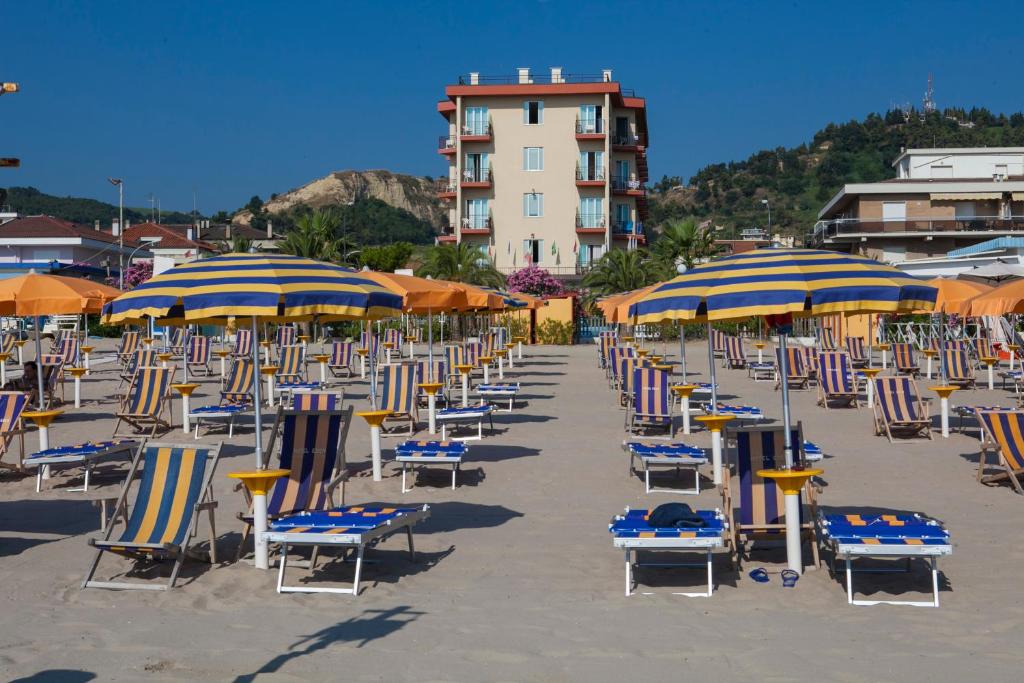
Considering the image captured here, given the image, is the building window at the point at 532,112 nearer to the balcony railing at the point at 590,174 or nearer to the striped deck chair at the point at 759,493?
the balcony railing at the point at 590,174

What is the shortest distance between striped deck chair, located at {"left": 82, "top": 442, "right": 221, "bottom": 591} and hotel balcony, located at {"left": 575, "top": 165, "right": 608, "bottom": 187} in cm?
5260

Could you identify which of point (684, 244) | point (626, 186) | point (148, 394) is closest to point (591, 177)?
point (626, 186)

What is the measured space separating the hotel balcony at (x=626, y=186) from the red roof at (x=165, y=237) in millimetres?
27135

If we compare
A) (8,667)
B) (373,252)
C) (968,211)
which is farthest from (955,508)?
(373,252)

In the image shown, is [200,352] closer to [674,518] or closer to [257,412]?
[257,412]

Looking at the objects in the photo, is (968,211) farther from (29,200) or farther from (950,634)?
(29,200)

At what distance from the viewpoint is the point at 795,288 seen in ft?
20.7

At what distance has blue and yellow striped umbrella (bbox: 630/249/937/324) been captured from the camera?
20.9ft

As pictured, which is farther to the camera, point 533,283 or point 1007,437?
point 533,283

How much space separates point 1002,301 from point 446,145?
161 ft

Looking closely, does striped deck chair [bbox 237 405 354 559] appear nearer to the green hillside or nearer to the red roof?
the red roof

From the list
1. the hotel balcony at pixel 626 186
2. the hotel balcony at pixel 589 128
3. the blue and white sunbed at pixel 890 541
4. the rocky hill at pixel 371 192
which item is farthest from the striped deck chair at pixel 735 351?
the rocky hill at pixel 371 192

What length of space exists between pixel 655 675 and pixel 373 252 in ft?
229

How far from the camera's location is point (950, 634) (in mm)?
5562
